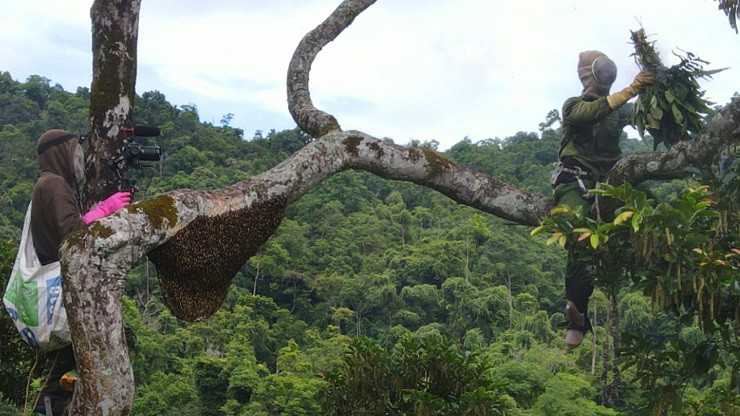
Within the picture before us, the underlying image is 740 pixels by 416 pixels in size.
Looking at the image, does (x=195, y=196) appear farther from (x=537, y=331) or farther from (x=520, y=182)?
(x=520, y=182)

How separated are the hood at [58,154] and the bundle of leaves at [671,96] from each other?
2.17 metres

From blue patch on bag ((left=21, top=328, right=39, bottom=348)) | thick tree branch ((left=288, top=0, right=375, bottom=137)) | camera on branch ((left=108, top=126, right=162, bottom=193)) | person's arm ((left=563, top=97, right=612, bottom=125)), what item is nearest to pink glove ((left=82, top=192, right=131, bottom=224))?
camera on branch ((left=108, top=126, right=162, bottom=193))

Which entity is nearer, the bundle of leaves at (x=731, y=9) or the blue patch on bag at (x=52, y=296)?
the blue patch on bag at (x=52, y=296)

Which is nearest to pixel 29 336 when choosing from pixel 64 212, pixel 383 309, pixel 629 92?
pixel 64 212

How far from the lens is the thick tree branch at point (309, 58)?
364cm

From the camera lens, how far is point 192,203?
2605mm

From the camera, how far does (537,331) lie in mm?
19828

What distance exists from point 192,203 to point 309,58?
1.54 metres

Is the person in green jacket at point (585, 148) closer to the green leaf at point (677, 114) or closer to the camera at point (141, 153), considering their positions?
the green leaf at point (677, 114)

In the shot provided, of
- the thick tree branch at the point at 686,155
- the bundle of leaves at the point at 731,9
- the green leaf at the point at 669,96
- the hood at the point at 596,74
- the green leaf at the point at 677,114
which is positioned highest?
the bundle of leaves at the point at 731,9

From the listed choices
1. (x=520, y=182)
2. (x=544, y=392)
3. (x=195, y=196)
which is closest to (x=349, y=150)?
(x=195, y=196)

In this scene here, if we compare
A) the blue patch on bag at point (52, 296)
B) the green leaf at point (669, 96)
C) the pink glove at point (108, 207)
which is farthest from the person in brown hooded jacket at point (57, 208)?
the green leaf at point (669, 96)

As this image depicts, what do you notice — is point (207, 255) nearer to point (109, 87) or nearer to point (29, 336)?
point (29, 336)

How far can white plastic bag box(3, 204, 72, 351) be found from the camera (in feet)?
8.41
